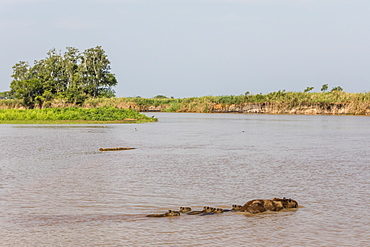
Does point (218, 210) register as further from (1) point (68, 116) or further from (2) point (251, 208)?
(1) point (68, 116)

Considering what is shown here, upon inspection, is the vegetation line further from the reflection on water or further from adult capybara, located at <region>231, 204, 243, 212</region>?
adult capybara, located at <region>231, 204, 243, 212</region>

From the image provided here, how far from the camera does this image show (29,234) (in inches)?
348

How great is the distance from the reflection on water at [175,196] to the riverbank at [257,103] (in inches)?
2630

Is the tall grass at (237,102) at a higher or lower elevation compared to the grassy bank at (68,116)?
higher

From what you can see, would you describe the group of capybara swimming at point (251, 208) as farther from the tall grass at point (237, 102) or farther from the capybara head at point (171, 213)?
the tall grass at point (237, 102)

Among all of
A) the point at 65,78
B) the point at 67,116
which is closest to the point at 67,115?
the point at 67,116

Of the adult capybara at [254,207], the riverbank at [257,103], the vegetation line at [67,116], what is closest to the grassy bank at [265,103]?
the riverbank at [257,103]

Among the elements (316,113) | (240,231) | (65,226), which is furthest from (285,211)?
(316,113)

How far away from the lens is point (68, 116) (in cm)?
5678

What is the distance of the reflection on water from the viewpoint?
883 cm

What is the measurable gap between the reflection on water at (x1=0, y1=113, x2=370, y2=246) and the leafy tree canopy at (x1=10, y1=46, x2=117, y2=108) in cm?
7602

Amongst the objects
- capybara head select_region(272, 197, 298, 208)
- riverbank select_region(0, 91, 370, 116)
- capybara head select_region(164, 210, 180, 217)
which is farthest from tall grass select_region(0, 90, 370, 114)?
capybara head select_region(164, 210, 180, 217)

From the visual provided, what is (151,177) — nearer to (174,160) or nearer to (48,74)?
(174,160)

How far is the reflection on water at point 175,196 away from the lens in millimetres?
8825
